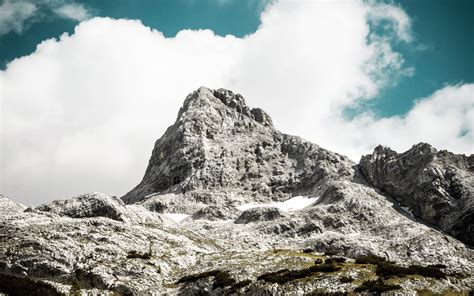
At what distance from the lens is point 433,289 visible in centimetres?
5106

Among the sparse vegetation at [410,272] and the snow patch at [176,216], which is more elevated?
the snow patch at [176,216]

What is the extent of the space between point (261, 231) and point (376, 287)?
81.1m

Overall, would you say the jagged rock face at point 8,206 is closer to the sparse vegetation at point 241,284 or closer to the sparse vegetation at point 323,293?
the sparse vegetation at point 241,284

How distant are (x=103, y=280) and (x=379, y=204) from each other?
10763 centimetres

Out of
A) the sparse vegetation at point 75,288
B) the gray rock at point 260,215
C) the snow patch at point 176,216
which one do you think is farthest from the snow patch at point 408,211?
the sparse vegetation at point 75,288

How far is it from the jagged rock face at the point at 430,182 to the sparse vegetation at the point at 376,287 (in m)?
92.4

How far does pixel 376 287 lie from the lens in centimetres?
5216

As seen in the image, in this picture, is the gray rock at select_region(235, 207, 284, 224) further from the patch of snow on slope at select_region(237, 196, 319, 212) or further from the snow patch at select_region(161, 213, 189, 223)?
the snow patch at select_region(161, 213, 189, 223)

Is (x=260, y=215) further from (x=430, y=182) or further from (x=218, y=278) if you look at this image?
(x=218, y=278)

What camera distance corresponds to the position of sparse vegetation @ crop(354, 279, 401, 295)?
168ft

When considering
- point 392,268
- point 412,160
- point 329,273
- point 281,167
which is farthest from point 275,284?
point 281,167

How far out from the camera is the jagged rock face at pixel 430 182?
140550 millimetres

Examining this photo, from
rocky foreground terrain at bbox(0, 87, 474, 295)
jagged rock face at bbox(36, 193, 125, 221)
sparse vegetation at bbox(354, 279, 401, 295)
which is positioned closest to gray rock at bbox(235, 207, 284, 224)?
rocky foreground terrain at bbox(0, 87, 474, 295)

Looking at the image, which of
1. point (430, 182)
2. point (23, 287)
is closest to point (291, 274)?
point (23, 287)
